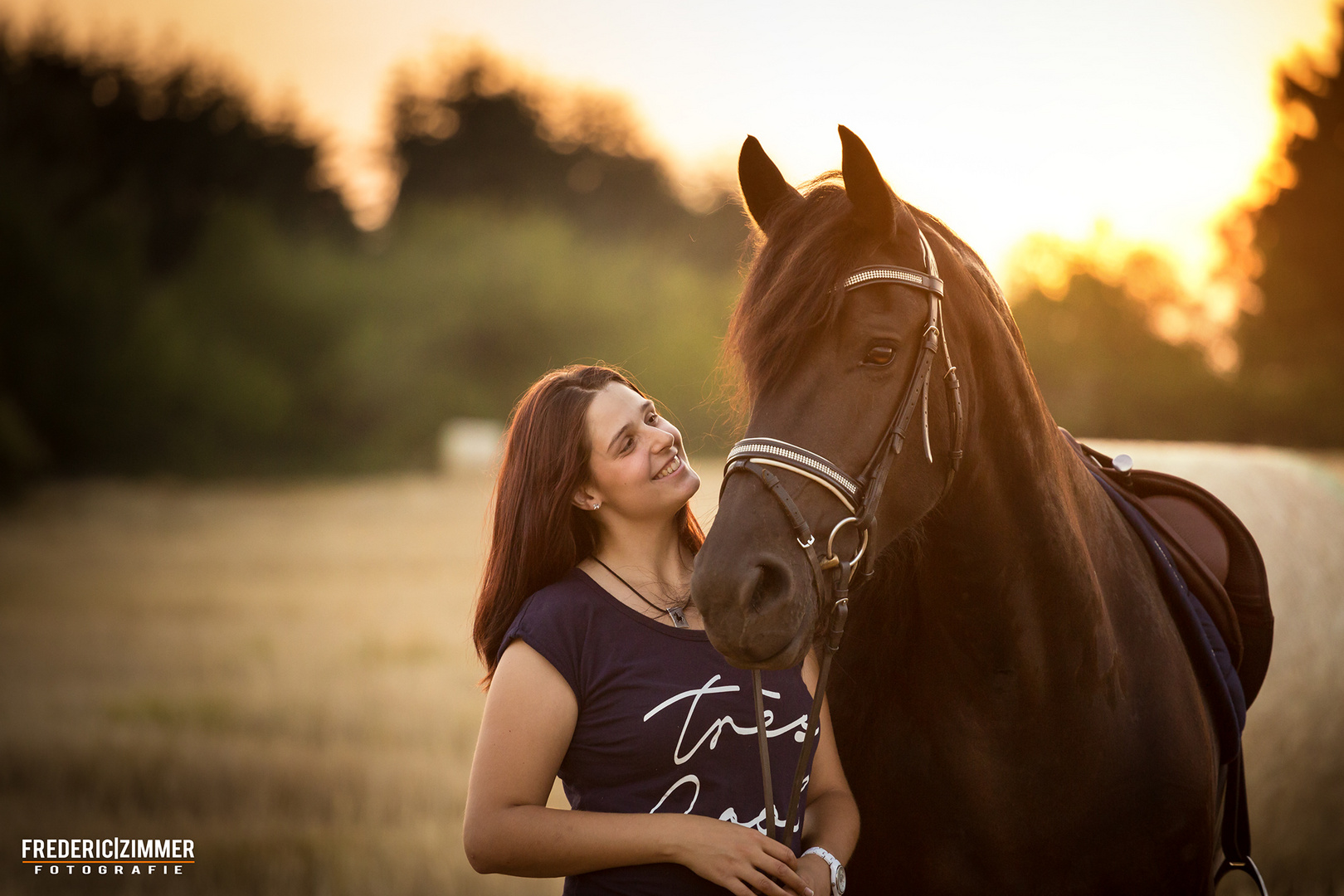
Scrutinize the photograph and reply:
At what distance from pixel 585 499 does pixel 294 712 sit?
19.5 ft

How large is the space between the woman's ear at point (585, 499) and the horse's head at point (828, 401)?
0.42 meters

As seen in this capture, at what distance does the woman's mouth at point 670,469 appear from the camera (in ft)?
6.91

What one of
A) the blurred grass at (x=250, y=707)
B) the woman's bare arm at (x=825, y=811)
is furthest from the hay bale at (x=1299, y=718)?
the blurred grass at (x=250, y=707)

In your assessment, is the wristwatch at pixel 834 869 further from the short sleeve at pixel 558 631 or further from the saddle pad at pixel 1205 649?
the saddle pad at pixel 1205 649

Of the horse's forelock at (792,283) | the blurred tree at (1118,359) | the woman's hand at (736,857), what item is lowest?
the woman's hand at (736,857)

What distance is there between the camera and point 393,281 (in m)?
33.3

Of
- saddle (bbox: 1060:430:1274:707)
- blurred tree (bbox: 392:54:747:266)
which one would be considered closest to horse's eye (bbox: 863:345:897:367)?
saddle (bbox: 1060:430:1274:707)

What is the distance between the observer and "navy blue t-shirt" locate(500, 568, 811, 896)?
1.85 metres

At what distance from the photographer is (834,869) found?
1900mm

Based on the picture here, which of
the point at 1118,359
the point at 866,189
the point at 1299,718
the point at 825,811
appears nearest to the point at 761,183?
the point at 866,189

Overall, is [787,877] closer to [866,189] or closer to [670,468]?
[670,468]

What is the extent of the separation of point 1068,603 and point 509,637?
1.24 metres

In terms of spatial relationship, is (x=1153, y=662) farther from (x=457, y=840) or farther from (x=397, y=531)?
(x=397, y=531)
